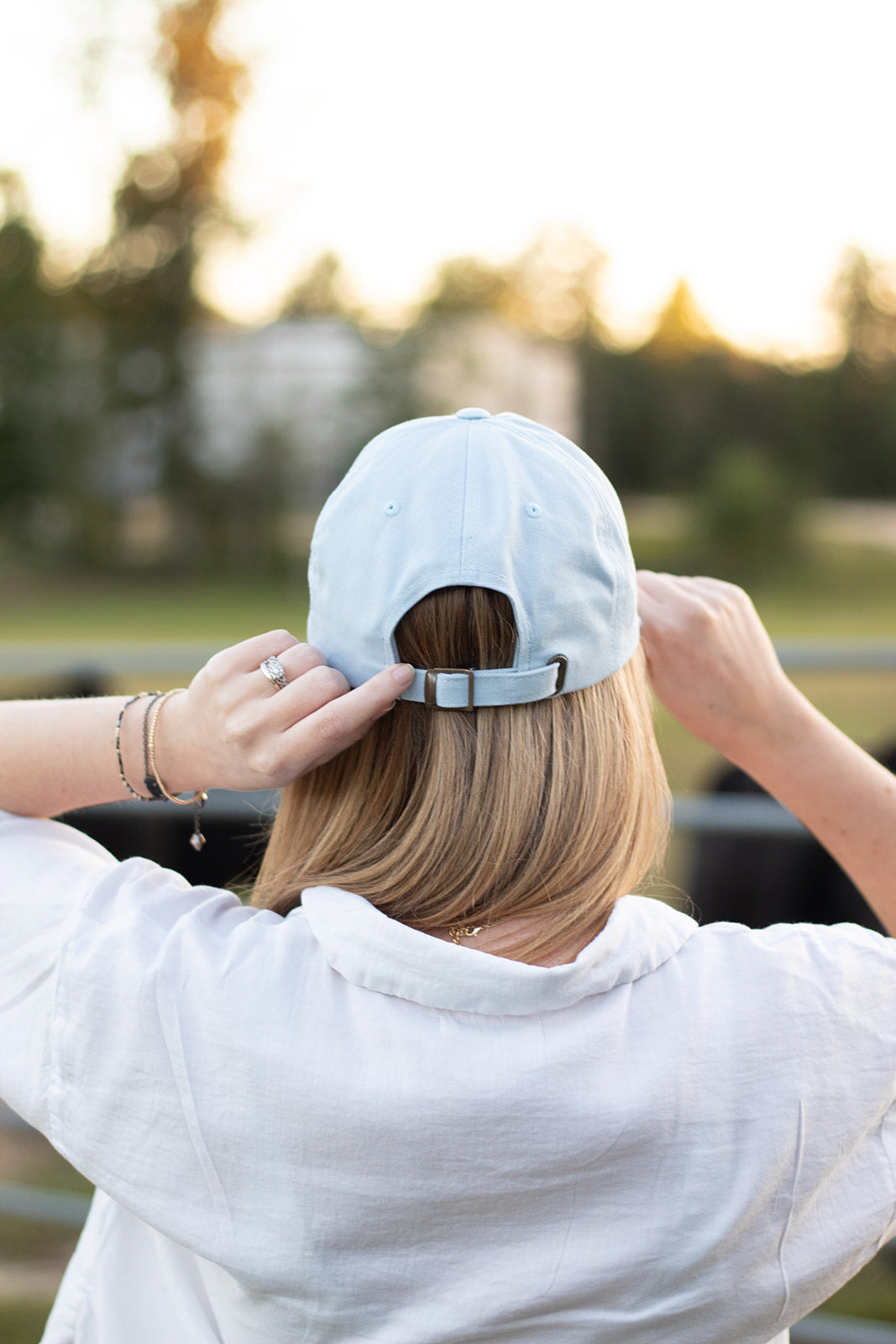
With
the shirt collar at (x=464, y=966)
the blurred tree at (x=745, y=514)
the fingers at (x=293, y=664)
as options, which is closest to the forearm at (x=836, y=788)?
the shirt collar at (x=464, y=966)

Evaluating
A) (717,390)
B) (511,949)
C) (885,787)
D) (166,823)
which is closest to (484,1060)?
(511,949)

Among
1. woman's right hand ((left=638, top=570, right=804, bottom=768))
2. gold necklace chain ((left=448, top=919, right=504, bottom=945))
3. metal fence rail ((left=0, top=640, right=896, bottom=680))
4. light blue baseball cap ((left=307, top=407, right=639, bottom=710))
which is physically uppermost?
light blue baseball cap ((left=307, top=407, right=639, bottom=710))

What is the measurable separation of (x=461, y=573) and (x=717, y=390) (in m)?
24.3

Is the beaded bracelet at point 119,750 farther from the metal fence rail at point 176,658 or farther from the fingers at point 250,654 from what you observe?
the metal fence rail at point 176,658

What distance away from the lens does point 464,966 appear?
0.72 meters

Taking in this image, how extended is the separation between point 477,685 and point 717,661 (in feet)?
1.05

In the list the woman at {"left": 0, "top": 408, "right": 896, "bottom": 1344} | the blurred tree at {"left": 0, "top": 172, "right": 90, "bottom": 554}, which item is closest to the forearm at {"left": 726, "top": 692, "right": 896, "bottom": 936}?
the woman at {"left": 0, "top": 408, "right": 896, "bottom": 1344}

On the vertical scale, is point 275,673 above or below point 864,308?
below

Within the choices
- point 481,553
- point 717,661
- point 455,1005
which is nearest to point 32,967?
point 455,1005

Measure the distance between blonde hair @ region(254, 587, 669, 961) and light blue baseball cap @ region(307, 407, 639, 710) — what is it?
0.02 m

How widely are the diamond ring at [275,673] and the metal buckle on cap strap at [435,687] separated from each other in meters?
0.10

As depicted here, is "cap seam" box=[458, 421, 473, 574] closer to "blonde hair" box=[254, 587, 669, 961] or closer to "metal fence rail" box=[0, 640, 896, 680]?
"blonde hair" box=[254, 587, 669, 961]

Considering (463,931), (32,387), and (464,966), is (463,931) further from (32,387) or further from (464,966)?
(32,387)

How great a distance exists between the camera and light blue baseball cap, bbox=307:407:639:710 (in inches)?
30.0
